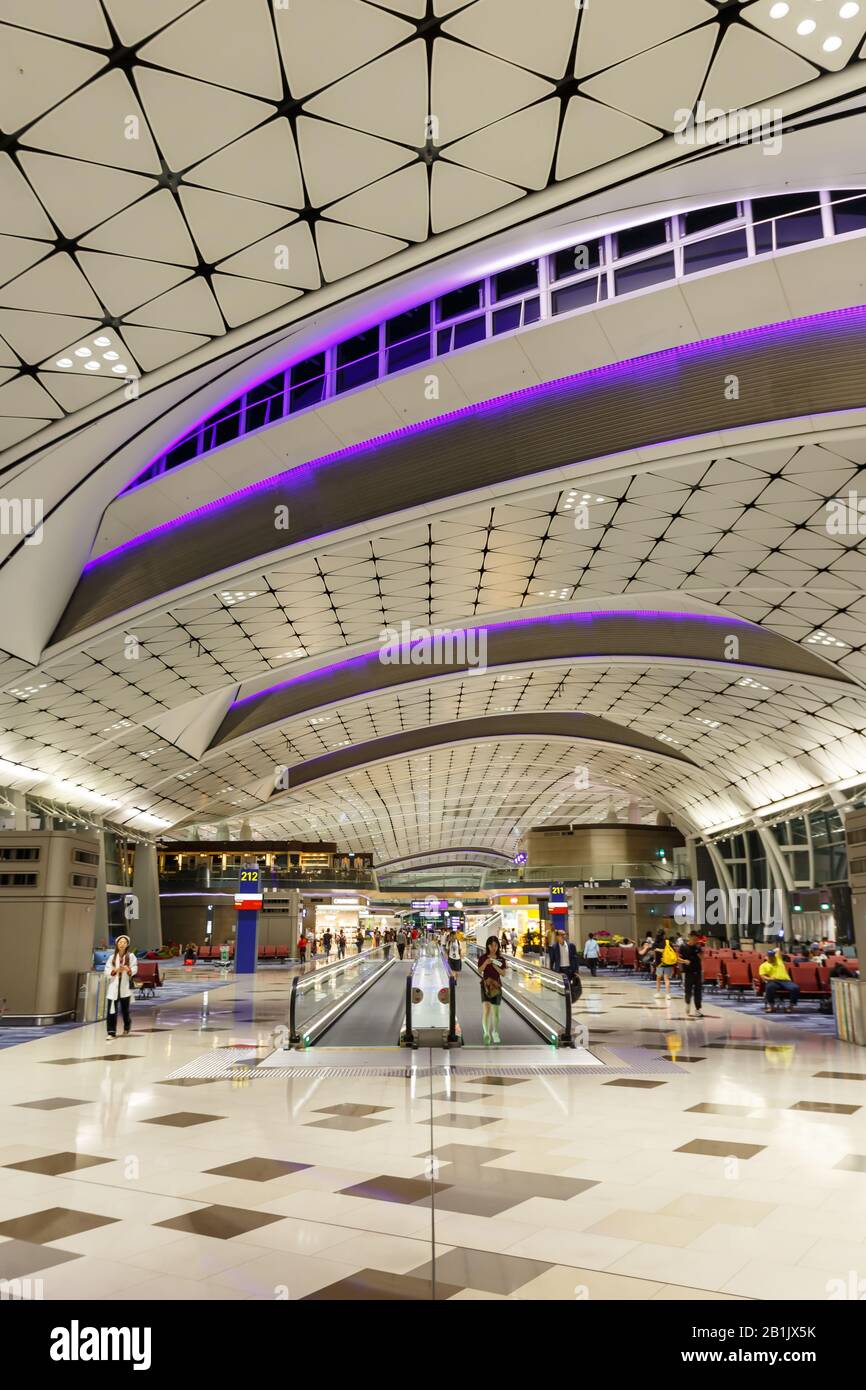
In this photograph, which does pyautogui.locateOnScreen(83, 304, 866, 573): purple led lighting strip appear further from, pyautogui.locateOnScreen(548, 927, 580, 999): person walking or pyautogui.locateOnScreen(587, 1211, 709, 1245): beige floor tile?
pyautogui.locateOnScreen(587, 1211, 709, 1245): beige floor tile

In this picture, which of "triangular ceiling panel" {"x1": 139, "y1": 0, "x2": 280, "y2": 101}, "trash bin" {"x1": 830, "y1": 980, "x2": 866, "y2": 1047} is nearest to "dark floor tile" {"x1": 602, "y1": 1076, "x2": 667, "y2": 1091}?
"trash bin" {"x1": 830, "y1": 980, "x2": 866, "y2": 1047}

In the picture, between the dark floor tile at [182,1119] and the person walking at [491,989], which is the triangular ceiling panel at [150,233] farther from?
the person walking at [491,989]

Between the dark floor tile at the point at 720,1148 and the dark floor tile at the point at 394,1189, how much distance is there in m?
2.31

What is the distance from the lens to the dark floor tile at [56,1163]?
668cm

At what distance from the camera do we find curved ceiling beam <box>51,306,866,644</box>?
652 inches

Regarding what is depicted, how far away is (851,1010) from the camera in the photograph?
574 inches

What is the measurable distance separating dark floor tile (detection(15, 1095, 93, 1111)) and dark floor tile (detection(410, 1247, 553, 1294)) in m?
6.25

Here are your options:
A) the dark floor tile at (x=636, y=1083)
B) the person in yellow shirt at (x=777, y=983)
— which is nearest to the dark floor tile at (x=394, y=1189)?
the dark floor tile at (x=636, y=1083)

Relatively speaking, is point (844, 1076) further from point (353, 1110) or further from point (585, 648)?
point (585, 648)

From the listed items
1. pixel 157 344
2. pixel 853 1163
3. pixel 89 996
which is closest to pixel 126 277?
pixel 157 344

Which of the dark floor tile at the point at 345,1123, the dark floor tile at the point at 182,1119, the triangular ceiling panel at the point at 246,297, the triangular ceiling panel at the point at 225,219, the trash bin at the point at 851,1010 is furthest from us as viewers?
the trash bin at the point at 851,1010

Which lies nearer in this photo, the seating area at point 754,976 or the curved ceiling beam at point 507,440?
the curved ceiling beam at point 507,440
